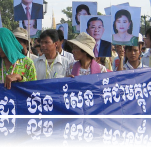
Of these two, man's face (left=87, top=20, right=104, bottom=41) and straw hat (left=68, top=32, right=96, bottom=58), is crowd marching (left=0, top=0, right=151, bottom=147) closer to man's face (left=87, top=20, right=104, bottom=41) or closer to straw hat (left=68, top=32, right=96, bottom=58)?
straw hat (left=68, top=32, right=96, bottom=58)

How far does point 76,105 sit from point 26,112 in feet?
1.67

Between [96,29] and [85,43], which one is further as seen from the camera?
[96,29]

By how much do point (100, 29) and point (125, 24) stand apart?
0.67 meters

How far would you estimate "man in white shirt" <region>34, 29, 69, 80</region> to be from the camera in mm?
5246

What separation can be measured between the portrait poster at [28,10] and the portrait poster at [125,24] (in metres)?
1.30

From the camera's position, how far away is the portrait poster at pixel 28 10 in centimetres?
711

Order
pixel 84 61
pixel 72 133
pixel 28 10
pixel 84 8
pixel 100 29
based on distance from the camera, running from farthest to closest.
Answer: pixel 84 8, pixel 28 10, pixel 100 29, pixel 84 61, pixel 72 133

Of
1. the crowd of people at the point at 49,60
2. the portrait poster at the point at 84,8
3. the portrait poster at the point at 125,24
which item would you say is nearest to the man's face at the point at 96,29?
the portrait poster at the point at 125,24

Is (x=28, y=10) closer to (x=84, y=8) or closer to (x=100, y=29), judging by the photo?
(x=100, y=29)

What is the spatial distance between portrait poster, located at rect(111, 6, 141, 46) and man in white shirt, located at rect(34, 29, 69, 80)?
1.83 m

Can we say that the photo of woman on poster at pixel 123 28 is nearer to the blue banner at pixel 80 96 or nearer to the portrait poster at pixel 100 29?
the portrait poster at pixel 100 29

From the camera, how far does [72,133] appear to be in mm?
4242

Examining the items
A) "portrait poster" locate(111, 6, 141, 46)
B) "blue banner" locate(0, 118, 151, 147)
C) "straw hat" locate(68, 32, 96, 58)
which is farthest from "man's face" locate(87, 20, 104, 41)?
"blue banner" locate(0, 118, 151, 147)

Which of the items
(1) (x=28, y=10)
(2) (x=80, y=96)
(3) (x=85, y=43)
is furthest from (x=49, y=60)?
(1) (x=28, y=10)
